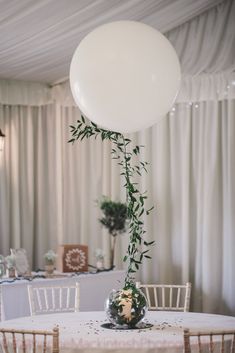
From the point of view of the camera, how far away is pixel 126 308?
9.68 ft

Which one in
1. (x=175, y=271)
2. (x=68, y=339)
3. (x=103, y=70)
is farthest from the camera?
(x=175, y=271)

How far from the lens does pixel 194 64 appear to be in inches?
182

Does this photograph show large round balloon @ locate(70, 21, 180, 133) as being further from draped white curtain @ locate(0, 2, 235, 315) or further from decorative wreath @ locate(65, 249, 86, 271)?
decorative wreath @ locate(65, 249, 86, 271)

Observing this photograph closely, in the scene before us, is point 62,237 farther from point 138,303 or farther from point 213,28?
point 138,303

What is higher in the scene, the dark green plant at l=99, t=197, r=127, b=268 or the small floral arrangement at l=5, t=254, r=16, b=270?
the dark green plant at l=99, t=197, r=127, b=268

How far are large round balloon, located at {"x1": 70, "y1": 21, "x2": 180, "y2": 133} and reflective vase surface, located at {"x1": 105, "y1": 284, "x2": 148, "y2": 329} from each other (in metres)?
0.90

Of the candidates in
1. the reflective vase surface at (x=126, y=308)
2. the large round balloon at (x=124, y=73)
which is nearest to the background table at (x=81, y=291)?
the reflective vase surface at (x=126, y=308)

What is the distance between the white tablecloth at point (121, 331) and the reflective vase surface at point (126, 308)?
69 millimetres

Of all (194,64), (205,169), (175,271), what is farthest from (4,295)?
(194,64)

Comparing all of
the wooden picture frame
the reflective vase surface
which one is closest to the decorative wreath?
the wooden picture frame

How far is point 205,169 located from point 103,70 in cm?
228

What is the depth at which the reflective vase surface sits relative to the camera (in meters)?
2.95

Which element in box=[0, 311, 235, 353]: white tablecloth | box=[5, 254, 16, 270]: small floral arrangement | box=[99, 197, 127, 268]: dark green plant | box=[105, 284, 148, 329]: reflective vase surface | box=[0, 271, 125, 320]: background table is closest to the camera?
box=[0, 311, 235, 353]: white tablecloth

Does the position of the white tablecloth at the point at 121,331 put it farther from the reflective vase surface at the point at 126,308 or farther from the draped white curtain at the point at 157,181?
the draped white curtain at the point at 157,181
